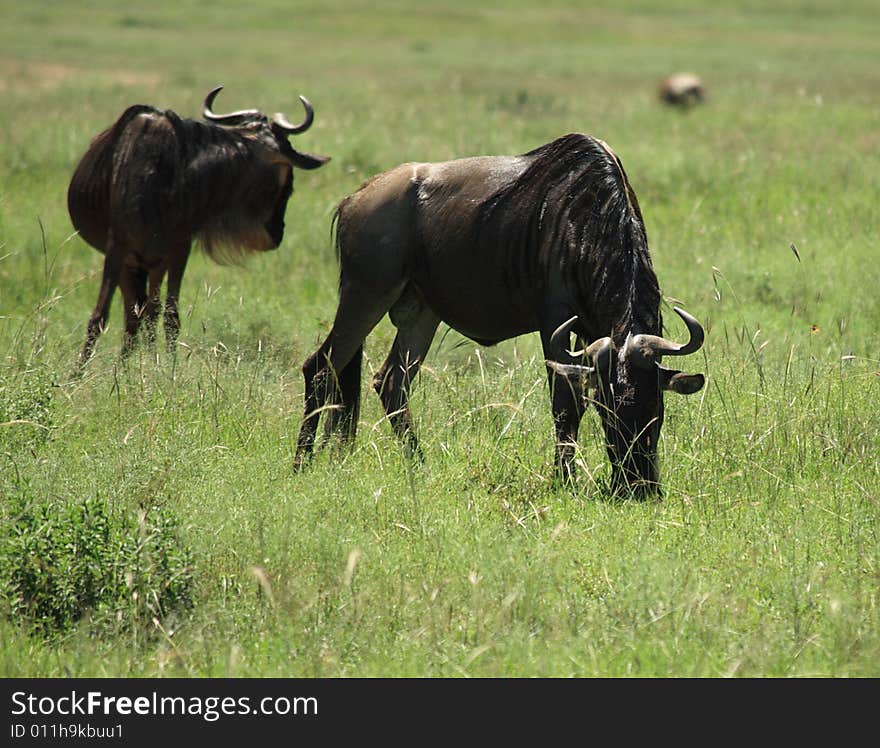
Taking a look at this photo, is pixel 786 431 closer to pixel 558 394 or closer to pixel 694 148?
pixel 558 394

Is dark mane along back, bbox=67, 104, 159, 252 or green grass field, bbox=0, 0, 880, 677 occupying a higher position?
dark mane along back, bbox=67, 104, 159, 252

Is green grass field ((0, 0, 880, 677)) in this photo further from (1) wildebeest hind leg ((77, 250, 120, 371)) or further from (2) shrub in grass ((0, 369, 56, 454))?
(1) wildebeest hind leg ((77, 250, 120, 371))

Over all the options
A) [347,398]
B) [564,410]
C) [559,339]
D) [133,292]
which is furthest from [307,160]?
[564,410]

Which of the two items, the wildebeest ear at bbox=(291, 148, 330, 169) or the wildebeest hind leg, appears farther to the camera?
the wildebeest ear at bbox=(291, 148, 330, 169)

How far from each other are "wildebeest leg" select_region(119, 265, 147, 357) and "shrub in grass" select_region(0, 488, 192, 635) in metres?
4.17

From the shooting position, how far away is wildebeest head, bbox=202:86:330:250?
Answer: 971cm

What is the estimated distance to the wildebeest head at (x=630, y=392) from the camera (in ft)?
19.7

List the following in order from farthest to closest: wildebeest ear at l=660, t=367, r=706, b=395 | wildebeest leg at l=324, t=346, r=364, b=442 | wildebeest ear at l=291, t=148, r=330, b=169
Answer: wildebeest ear at l=291, t=148, r=330, b=169 < wildebeest leg at l=324, t=346, r=364, b=442 < wildebeest ear at l=660, t=367, r=706, b=395

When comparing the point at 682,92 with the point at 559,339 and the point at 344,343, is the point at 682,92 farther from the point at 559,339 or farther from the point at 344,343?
Answer: the point at 559,339

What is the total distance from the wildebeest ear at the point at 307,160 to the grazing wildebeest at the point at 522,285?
2135 millimetres

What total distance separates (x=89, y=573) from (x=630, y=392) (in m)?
2.53

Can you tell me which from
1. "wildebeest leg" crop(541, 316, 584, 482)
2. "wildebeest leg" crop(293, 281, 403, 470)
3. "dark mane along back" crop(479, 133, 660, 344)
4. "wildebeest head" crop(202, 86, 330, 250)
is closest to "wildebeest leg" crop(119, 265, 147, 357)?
"wildebeest head" crop(202, 86, 330, 250)

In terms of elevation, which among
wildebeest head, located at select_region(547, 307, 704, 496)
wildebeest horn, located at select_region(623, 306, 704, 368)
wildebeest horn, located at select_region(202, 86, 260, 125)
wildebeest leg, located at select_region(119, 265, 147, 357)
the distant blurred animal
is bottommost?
the distant blurred animal

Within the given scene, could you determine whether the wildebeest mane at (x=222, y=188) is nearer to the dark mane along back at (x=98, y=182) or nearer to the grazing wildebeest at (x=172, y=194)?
the grazing wildebeest at (x=172, y=194)
